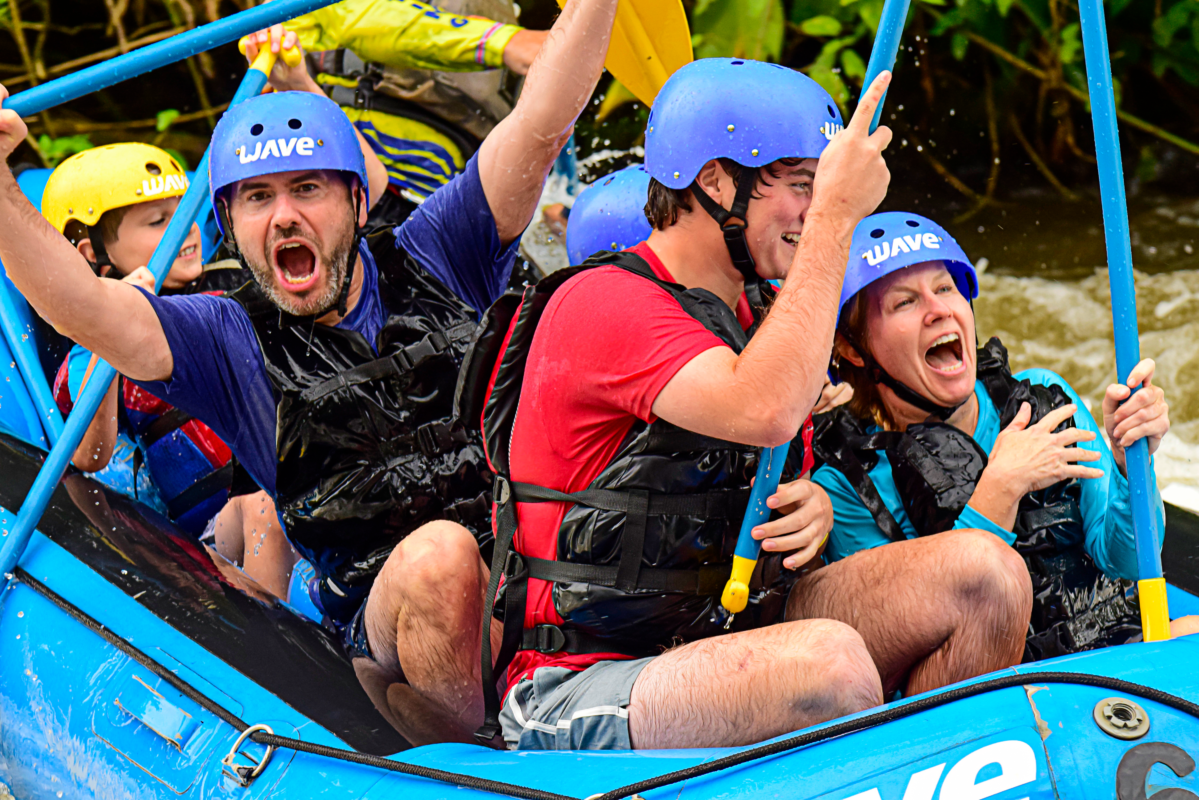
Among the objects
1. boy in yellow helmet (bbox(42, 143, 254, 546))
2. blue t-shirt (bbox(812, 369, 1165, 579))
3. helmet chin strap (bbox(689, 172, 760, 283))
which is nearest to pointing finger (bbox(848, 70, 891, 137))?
helmet chin strap (bbox(689, 172, 760, 283))

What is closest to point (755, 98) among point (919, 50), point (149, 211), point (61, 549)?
point (61, 549)

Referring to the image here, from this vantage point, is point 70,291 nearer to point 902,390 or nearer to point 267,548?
point 267,548

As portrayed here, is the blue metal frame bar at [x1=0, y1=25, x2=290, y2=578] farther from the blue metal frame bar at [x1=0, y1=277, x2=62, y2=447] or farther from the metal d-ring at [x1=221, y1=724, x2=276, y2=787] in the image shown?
the metal d-ring at [x1=221, y1=724, x2=276, y2=787]

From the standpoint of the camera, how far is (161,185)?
3066mm

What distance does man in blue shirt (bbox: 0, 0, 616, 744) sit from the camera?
7.11 feet

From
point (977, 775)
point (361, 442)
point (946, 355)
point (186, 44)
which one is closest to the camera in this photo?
point (977, 775)

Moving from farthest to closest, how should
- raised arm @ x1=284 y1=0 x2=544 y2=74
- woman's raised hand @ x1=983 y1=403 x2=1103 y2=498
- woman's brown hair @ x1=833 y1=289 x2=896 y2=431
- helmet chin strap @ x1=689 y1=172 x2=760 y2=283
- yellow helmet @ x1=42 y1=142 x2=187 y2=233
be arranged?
raised arm @ x1=284 y1=0 x2=544 y2=74 → yellow helmet @ x1=42 y1=142 x2=187 y2=233 → woman's brown hair @ x1=833 y1=289 x2=896 y2=431 → woman's raised hand @ x1=983 y1=403 x2=1103 y2=498 → helmet chin strap @ x1=689 y1=172 x2=760 y2=283

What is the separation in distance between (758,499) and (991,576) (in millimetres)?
315

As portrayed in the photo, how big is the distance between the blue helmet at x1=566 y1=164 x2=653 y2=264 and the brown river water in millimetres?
1766

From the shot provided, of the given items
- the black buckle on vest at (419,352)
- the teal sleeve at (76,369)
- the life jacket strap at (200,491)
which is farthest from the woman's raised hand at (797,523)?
the teal sleeve at (76,369)

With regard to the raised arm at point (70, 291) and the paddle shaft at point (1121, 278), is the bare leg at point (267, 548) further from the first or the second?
the paddle shaft at point (1121, 278)

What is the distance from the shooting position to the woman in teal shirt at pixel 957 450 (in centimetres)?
190

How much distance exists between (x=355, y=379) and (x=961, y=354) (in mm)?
1040

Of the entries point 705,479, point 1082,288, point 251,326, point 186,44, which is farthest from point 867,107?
point 1082,288
